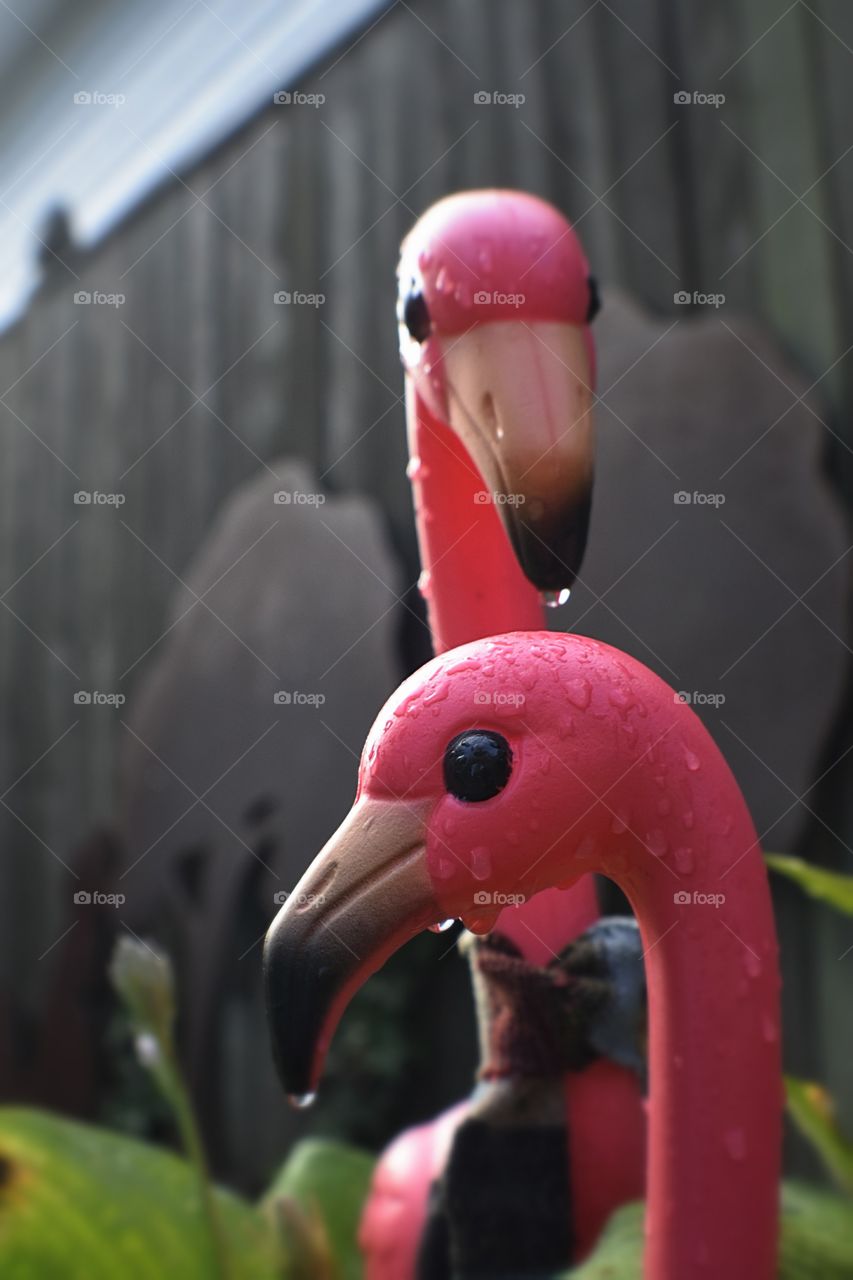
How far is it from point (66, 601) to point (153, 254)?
630 millimetres

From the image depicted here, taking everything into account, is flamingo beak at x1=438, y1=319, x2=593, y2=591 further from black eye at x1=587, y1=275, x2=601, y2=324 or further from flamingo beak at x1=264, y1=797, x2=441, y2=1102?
flamingo beak at x1=264, y1=797, x2=441, y2=1102

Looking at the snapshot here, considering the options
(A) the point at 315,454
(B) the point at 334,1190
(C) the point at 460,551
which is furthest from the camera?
(A) the point at 315,454

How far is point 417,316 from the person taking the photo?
547 mm

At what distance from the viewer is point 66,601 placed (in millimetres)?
2098

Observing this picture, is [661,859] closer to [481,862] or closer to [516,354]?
[481,862]

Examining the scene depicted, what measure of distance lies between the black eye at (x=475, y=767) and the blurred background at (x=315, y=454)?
16 cm

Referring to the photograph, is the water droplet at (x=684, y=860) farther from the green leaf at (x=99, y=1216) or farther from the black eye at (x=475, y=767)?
the green leaf at (x=99, y=1216)

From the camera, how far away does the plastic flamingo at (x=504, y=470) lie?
0.47 meters

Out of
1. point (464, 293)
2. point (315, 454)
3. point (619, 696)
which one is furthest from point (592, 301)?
point (315, 454)

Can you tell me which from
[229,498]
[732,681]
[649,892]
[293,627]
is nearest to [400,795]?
[649,892]

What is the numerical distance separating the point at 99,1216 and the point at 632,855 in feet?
1.30

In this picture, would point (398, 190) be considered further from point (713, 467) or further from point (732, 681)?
point (732, 681)

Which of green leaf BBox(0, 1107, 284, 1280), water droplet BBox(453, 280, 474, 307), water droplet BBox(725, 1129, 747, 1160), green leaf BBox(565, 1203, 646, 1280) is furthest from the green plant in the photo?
water droplet BBox(453, 280, 474, 307)

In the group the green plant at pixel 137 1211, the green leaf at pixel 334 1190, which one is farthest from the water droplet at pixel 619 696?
the green leaf at pixel 334 1190
